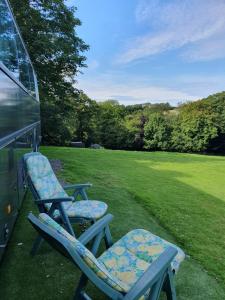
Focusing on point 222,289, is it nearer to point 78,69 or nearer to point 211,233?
point 211,233

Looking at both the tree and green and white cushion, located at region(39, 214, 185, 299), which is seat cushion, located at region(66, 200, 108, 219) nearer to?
green and white cushion, located at region(39, 214, 185, 299)

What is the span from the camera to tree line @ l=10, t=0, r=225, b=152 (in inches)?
391

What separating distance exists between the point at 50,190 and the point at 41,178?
204mm

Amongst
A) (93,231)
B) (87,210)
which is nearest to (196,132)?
(87,210)

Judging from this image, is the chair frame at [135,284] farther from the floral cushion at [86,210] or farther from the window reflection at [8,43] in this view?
the window reflection at [8,43]

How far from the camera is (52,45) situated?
376 inches

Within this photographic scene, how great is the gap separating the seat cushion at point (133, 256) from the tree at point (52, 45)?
8.61 metres

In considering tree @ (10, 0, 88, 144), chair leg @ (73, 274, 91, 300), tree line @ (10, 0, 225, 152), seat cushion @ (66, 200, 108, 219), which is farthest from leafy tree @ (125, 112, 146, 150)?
chair leg @ (73, 274, 91, 300)

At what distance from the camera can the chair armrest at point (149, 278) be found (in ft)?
4.98

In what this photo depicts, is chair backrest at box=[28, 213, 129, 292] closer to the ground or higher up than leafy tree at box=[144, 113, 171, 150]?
higher up

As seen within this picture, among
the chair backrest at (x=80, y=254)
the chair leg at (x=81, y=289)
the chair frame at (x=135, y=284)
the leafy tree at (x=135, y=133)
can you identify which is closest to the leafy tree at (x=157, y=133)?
the leafy tree at (x=135, y=133)

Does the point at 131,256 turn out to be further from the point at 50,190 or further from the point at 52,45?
the point at 52,45

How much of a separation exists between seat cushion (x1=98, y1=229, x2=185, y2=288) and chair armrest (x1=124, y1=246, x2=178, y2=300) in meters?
0.40

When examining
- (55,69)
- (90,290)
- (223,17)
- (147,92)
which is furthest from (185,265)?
(147,92)
